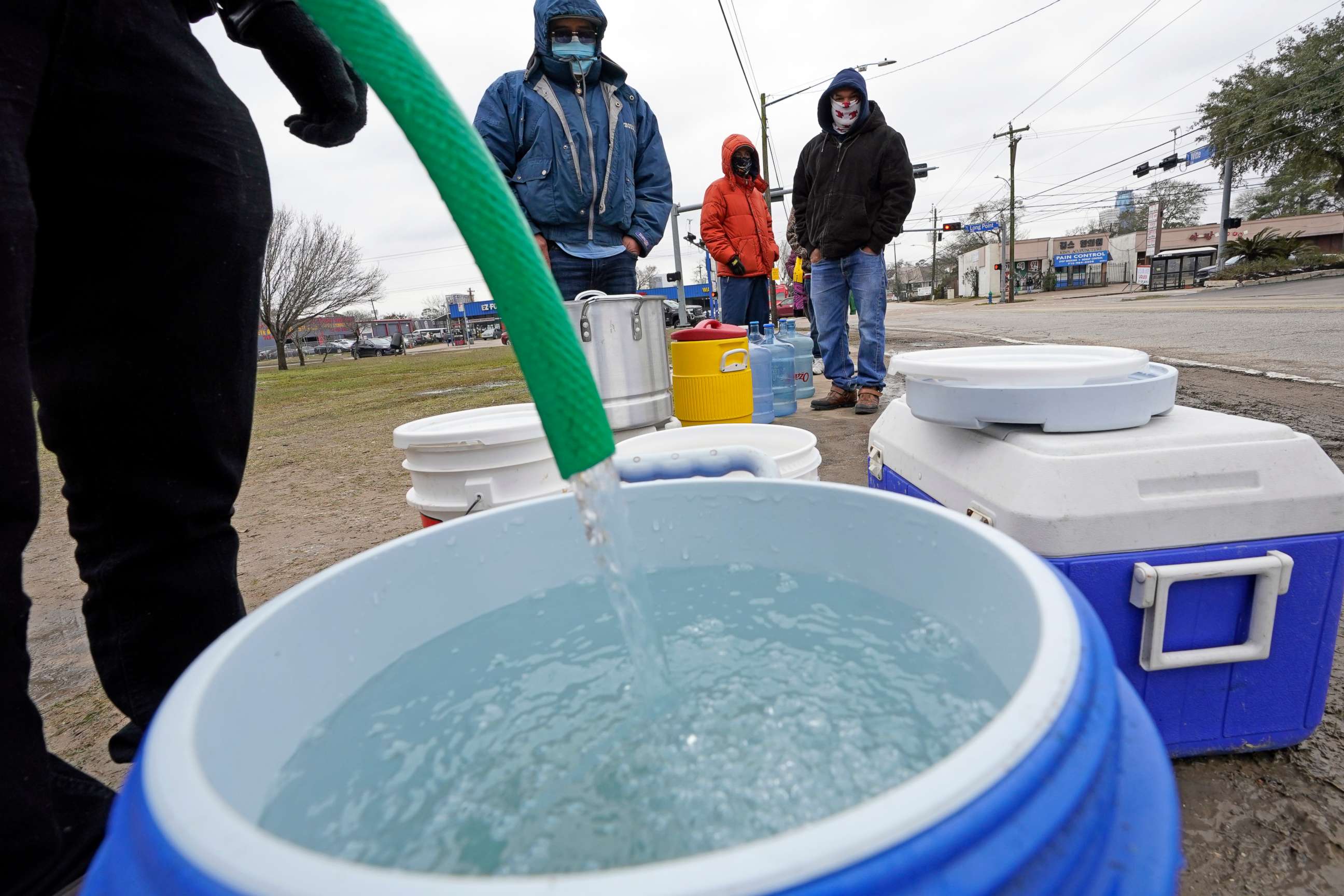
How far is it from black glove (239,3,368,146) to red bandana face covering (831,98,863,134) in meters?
3.31

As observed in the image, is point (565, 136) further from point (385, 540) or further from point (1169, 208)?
point (1169, 208)

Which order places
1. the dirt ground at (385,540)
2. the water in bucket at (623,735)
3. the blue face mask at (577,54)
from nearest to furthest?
1. the water in bucket at (623,735)
2. the dirt ground at (385,540)
3. the blue face mask at (577,54)

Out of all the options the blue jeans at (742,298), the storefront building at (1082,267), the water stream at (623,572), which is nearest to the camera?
the water stream at (623,572)

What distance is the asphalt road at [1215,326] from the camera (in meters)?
4.98

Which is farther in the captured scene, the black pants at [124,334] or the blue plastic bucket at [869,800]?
the black pants at [124,334]

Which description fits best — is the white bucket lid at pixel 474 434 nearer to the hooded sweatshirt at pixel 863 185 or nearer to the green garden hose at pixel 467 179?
the green garden hose at pixel 467 179

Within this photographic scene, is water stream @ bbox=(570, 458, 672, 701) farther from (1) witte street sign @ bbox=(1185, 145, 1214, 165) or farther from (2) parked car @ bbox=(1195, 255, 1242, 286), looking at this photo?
(1) witte street sign @ bbox=(1185, 145, 1214, 165)

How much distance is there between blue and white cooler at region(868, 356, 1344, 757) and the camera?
92cm

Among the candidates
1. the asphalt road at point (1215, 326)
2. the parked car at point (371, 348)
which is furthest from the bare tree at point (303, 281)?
the asphalt road at point (1215, 326)

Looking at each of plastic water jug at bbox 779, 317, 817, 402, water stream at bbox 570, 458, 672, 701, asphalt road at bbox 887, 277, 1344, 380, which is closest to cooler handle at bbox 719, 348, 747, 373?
plastic water jug at bbox 779, 317, 817, 402

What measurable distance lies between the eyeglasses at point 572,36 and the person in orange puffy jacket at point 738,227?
7.68 ft

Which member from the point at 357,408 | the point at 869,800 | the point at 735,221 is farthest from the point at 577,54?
the point at 357,408

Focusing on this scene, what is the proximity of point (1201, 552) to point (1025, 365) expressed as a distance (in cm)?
41

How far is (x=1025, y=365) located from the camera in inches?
46.8
